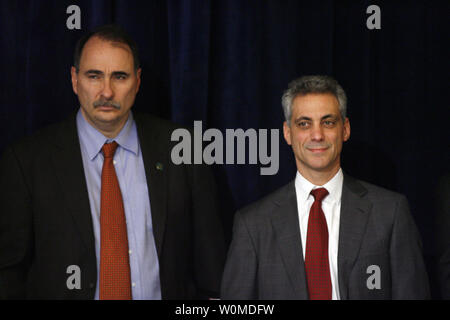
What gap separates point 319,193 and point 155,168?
63cm

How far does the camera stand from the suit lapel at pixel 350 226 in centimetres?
226

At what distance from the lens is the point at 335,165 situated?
2.39 metres

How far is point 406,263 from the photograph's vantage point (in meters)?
2.24

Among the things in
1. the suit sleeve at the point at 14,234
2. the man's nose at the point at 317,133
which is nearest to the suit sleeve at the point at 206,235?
the man's nose at the point at 317,133

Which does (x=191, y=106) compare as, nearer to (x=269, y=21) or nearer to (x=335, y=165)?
(x=269, y=21)

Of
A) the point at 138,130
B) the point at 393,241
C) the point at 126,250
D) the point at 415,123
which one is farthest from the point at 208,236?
the point at 415,123

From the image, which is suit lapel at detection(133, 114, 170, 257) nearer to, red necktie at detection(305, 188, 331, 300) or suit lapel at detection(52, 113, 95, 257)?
suit lapel at detection(52, 113, 95, 257)

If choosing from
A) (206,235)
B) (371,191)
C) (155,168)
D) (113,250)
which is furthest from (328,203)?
(113,250)

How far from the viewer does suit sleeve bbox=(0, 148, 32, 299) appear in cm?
231

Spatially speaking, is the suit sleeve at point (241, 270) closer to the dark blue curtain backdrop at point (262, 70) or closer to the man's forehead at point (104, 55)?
the dark blue curtain backdrop at point (262, 70)

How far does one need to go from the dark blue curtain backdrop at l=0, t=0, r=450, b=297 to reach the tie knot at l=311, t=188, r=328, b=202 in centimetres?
60

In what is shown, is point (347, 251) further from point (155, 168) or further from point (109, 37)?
point (109, 37)

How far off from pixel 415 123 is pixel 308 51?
0.61 metres

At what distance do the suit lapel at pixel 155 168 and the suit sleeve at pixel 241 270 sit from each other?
0.27 m
